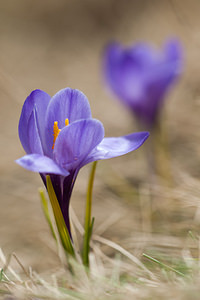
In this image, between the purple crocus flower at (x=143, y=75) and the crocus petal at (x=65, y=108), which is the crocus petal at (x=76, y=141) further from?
the purple crocus flower at (x=143, y=75)

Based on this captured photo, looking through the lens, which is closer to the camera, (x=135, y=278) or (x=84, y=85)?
(x=135, y=278)

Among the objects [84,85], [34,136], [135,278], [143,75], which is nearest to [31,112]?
[34,136]

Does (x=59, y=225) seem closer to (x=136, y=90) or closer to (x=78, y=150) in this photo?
(x=78, y=150)

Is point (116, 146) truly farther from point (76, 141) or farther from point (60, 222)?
point (60, 222)

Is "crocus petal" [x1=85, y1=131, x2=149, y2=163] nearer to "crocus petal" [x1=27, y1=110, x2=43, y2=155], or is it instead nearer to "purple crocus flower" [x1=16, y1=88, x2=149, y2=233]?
"purple crocus flower" [x1=16, y1=88, x2=149, y2=233]

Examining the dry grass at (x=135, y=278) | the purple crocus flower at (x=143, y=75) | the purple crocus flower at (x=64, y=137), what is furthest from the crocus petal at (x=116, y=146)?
the purple crocus flower at (x=143, y=75)

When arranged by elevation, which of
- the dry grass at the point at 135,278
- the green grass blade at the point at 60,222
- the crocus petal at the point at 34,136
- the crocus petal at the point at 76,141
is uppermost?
the crocus petal at the point at 34,136

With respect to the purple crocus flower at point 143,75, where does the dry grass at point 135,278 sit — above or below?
below

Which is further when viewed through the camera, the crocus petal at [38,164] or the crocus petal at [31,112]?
the crocus petal at [31,112]
